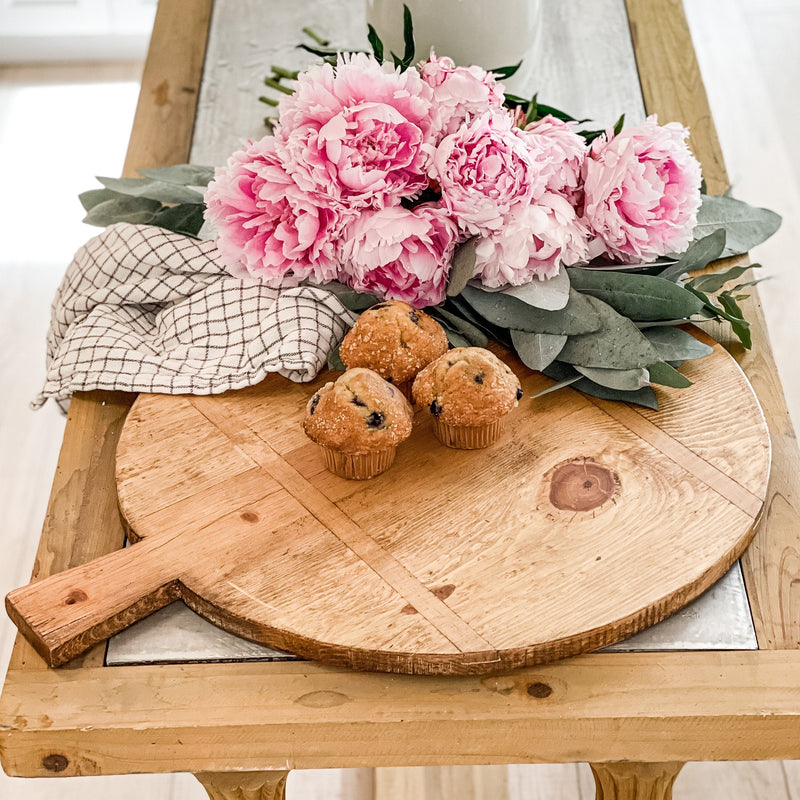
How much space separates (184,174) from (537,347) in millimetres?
503

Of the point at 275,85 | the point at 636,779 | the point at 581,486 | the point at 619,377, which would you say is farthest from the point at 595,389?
the point at 275,85

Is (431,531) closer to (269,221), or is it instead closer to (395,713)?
(395,713)

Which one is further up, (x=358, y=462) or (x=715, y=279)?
(x=715, y=279)

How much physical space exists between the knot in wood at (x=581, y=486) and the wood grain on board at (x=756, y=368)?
0.13m

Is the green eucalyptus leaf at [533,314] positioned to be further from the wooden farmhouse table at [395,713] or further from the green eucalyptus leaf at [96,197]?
the green eucalyptus leaf at [96,197]

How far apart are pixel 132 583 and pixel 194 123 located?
0.84m

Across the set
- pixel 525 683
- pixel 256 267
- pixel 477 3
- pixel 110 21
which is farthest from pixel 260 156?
pixel 110 21

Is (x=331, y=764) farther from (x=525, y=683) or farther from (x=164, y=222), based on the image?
(x=164, y=222)

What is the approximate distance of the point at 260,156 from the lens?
3.34ft

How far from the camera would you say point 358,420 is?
86 centimetres

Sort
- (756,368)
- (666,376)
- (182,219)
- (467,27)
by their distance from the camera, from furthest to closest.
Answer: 1. (467,27)
2. (182,219)
3. (756,368)
4. (666,376)

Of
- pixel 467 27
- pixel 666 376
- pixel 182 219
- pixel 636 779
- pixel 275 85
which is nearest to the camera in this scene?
pixel 636 779

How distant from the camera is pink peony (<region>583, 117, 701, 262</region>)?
1.00m

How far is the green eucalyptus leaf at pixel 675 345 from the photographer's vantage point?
100 cm
